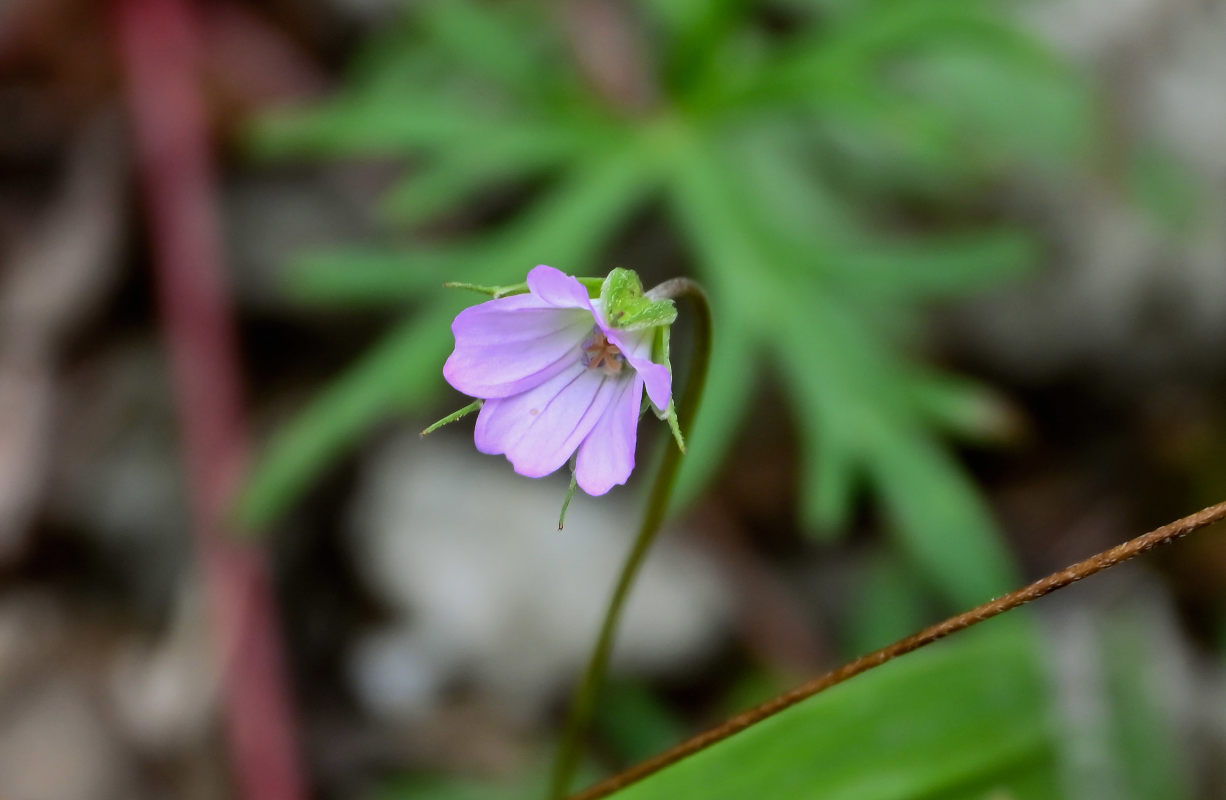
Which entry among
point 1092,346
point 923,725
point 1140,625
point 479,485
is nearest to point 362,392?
point 479,485

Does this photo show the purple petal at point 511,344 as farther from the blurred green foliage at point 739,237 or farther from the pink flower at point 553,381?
the blurred green foliage at point 739,237

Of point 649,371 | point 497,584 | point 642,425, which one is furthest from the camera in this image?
point 642,425

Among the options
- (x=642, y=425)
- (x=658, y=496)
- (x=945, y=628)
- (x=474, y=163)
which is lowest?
(x=945, y=628)

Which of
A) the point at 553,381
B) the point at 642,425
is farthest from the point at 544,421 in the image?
the point at 642,425

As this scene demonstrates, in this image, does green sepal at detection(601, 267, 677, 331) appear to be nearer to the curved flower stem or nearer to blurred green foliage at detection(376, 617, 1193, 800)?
the curved flower stem

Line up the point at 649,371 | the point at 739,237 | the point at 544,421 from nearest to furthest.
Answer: the point at 649,371, the point at 544,421, the point at 739,237

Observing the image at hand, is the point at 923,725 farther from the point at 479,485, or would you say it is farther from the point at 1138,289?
the point at 1138,289

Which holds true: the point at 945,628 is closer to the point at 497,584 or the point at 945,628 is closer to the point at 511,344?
the point at 511,344

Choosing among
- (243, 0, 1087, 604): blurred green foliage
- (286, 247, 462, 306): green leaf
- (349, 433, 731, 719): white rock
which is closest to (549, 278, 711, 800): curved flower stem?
(243, 0, 1087, 604): blurred green foliage

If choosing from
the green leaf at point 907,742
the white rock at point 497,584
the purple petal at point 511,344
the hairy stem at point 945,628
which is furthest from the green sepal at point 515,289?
the white rock at point 497,584
